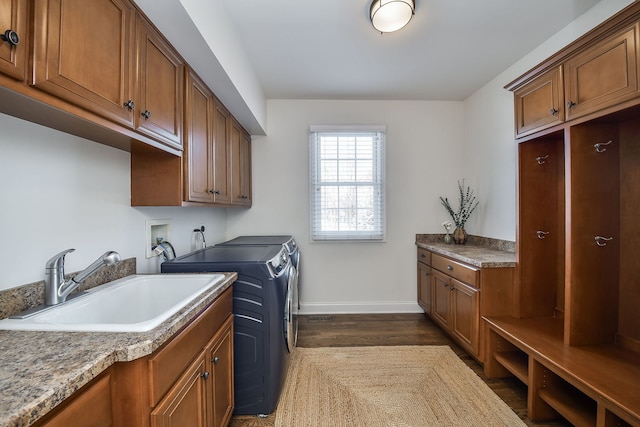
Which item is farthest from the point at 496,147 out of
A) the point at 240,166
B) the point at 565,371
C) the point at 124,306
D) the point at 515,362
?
the point at 124,306

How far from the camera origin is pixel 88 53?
3.11ft

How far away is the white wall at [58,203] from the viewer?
101 cm

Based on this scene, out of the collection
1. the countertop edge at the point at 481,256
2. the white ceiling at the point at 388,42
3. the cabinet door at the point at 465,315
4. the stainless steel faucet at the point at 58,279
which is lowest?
the cabinet door at the point at 465,315

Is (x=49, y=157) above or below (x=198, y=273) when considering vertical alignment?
above

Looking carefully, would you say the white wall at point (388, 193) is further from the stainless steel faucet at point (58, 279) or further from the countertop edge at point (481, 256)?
the stainless steel faucet at point (58, 279)

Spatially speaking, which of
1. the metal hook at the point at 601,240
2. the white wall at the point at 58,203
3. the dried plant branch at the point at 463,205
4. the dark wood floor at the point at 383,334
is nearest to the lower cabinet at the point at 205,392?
the white wall at the point at 58,203

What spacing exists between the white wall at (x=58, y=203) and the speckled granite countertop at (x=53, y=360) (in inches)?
14.8

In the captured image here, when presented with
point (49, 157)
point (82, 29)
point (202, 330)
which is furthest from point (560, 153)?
point (49, 157)

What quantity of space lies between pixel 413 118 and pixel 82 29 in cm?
313

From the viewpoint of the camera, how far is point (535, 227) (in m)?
2.01

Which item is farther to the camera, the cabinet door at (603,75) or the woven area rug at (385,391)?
the woven area rug at (385,391)

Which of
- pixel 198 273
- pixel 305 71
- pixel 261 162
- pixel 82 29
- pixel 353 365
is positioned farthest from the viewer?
pixel 261 162

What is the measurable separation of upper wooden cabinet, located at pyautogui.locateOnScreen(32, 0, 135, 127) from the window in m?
2.27

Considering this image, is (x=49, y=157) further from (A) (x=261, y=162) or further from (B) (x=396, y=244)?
(B) (x=396, y=244)
